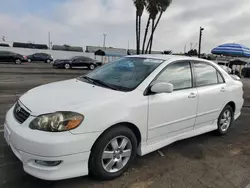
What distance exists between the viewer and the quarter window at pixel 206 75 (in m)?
4.27

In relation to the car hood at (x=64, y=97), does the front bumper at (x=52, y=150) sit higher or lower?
lower

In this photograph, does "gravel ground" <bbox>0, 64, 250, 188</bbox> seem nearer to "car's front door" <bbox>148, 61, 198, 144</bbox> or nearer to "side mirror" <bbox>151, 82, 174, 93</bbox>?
"car's front door" <bbox>148, 61, 198, 144</bbox>

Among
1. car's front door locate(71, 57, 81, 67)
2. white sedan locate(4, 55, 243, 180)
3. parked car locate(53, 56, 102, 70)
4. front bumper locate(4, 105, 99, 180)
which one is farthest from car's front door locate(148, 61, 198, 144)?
car's front door locate(71, 57, 81, 67)

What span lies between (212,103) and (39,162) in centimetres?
303

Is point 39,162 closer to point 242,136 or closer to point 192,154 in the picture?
point 192,154

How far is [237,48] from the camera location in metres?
18.5

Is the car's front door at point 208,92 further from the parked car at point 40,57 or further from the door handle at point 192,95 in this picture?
the parked car at point 40,57

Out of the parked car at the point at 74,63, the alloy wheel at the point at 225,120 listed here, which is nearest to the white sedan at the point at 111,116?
the alloy wheel at the point at 225,120

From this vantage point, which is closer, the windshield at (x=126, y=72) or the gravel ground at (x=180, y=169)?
the gravel ground at (x=180, y=169)

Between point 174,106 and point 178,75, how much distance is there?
559mm

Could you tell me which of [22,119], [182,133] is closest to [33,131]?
[22,119]

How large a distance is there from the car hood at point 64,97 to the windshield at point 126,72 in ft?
0.90


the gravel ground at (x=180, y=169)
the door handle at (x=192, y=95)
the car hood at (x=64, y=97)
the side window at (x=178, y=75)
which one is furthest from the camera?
the door handle at (x=192, y=95)

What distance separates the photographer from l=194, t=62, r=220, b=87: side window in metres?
4.26
